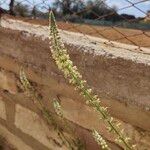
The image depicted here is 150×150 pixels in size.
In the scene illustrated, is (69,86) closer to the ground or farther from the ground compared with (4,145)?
farther from the ground

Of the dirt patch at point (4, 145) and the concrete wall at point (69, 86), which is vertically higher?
the concrete wall at point (69, 86)

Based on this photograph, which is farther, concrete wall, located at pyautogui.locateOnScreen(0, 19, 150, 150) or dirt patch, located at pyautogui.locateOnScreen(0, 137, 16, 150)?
dirt patch, located at pyautogui.locateOnScreen(0, 137, 16, 150)

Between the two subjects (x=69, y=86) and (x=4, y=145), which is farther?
(x=4, y=145)

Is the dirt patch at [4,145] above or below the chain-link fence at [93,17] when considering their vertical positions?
below

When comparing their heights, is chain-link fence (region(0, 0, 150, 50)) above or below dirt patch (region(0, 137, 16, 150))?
above

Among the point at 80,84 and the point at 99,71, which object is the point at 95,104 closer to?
the point at 80,84

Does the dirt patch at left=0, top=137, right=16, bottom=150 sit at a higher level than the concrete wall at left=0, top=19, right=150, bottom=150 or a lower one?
lower

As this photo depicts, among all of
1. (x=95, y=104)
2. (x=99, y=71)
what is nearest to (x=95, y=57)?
(x=99, y=71)

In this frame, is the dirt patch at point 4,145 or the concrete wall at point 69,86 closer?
the concrete wall at point 69,86
